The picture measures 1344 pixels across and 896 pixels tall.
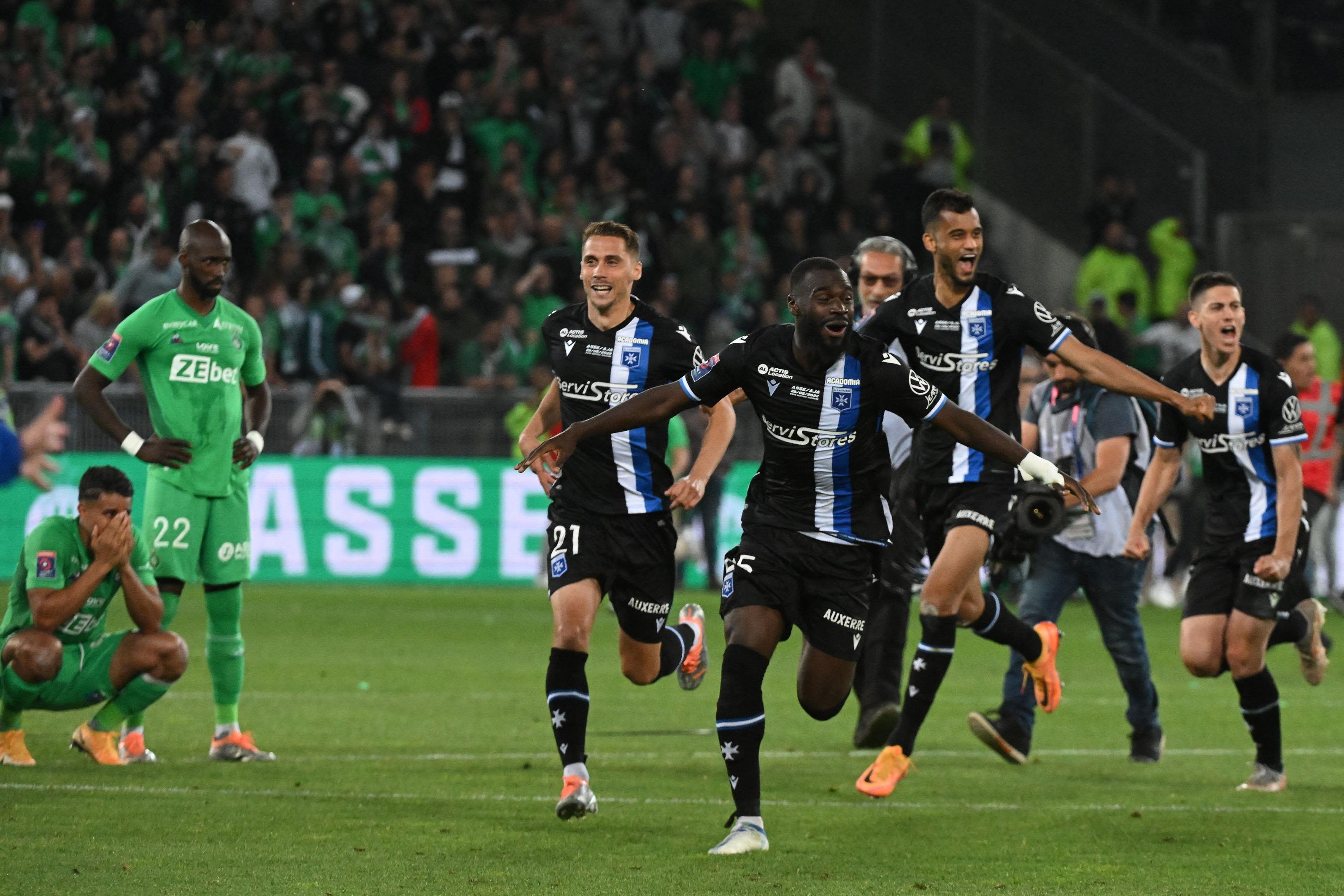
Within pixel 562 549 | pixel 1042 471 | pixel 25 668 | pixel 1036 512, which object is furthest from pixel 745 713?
pixel 25 668

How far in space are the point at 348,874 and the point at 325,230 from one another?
1540 cm

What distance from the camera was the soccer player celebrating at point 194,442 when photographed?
9.07 meters

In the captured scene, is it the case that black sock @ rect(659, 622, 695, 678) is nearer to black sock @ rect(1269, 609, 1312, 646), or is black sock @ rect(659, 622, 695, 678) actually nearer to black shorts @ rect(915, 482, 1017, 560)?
black shorts @ rect(915, 482, 1017, 560)

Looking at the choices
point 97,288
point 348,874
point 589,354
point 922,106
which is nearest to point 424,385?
point 97,288

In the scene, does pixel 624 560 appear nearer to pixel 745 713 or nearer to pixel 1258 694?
pixel 745 713

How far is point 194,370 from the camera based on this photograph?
30.1 ft

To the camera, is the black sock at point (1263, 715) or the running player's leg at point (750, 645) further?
the black sock at point (1263, 715)

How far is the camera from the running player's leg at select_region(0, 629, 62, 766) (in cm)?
860

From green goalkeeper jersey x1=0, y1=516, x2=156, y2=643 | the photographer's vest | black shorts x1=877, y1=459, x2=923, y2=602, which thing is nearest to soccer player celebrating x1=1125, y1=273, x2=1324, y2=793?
the photographer's vest

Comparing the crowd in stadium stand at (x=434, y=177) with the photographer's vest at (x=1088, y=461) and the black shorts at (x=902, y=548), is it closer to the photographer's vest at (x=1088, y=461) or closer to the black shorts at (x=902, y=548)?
Result: the photographer's vest at (x=1088, y=461)

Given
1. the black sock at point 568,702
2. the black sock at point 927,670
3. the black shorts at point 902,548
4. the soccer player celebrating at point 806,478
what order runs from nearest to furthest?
the soccer player celebrating at point 806,478, the black sock at point 568,702, the black sock at point 927,670, the black shorts at point 902,548

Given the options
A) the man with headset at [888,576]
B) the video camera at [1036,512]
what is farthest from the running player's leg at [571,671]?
the man with headset at [888,576]

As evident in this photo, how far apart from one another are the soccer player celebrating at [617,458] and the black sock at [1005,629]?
5.26ft

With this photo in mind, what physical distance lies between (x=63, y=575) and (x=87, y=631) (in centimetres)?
32
